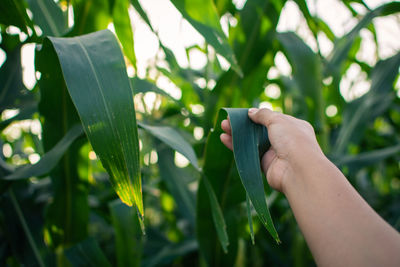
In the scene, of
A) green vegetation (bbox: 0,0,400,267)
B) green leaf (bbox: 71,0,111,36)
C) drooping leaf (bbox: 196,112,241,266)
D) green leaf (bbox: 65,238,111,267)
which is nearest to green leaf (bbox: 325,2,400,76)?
green vegetation (bbox: 0,0,400,267)

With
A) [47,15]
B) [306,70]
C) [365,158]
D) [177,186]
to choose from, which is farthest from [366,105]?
[47,15]

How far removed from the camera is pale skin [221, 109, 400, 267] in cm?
22

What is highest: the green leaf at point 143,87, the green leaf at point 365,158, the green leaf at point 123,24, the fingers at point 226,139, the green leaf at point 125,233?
the green leaf at point 123,24

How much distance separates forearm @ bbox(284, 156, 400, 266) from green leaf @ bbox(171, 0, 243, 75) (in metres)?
0.18

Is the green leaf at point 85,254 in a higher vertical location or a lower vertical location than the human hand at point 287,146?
lower

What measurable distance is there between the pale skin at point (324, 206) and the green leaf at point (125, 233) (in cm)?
31

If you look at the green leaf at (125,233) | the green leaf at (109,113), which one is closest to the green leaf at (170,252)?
the green leaf at (125,233)

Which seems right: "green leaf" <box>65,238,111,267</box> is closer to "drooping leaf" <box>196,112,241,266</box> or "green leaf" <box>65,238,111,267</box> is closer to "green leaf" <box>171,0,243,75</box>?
"drooping leaf" <box>196,112,241,266</box>

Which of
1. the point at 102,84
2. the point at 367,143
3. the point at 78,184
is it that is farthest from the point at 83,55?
the point at 367,143

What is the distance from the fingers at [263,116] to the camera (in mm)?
320

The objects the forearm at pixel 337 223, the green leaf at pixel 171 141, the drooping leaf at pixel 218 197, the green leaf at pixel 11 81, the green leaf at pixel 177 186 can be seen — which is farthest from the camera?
the green leaf at pixel 177 186

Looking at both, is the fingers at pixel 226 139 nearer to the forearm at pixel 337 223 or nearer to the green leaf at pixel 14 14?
the forearm at pixel 337 223

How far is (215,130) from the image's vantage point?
390 millimetres

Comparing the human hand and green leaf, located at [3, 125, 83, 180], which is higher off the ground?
the human hand
